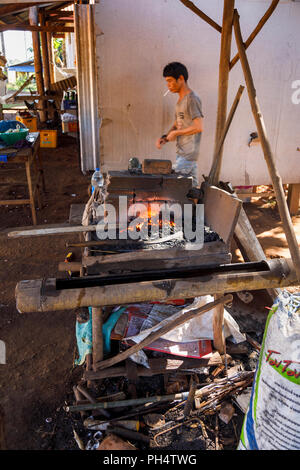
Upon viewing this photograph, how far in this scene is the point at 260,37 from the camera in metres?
5.02

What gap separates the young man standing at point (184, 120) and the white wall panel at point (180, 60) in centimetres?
141

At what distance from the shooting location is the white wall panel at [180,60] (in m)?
4.64

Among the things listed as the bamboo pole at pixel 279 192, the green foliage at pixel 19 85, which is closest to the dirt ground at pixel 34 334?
the bamboo pole at pixel 279 192

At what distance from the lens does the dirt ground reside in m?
2.54

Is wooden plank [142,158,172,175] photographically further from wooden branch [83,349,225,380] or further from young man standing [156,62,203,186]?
wooden branch [83,349,225,380]

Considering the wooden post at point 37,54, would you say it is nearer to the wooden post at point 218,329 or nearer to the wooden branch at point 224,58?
the wooden branch at point 224,58

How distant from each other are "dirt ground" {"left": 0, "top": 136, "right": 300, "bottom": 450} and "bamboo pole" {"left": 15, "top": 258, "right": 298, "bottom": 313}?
1.14 m

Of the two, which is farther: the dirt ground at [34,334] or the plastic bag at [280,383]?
the dirt ground at [34,334]

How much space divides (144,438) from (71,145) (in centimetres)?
898

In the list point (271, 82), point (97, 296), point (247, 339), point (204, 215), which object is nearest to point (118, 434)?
point (97, 296)

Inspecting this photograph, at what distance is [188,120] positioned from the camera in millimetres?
3668

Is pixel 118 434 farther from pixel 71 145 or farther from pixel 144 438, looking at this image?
pixel 71 145

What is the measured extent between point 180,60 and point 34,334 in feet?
13.2

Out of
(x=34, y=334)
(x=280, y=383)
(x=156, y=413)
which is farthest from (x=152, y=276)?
(x=34, y=334)
